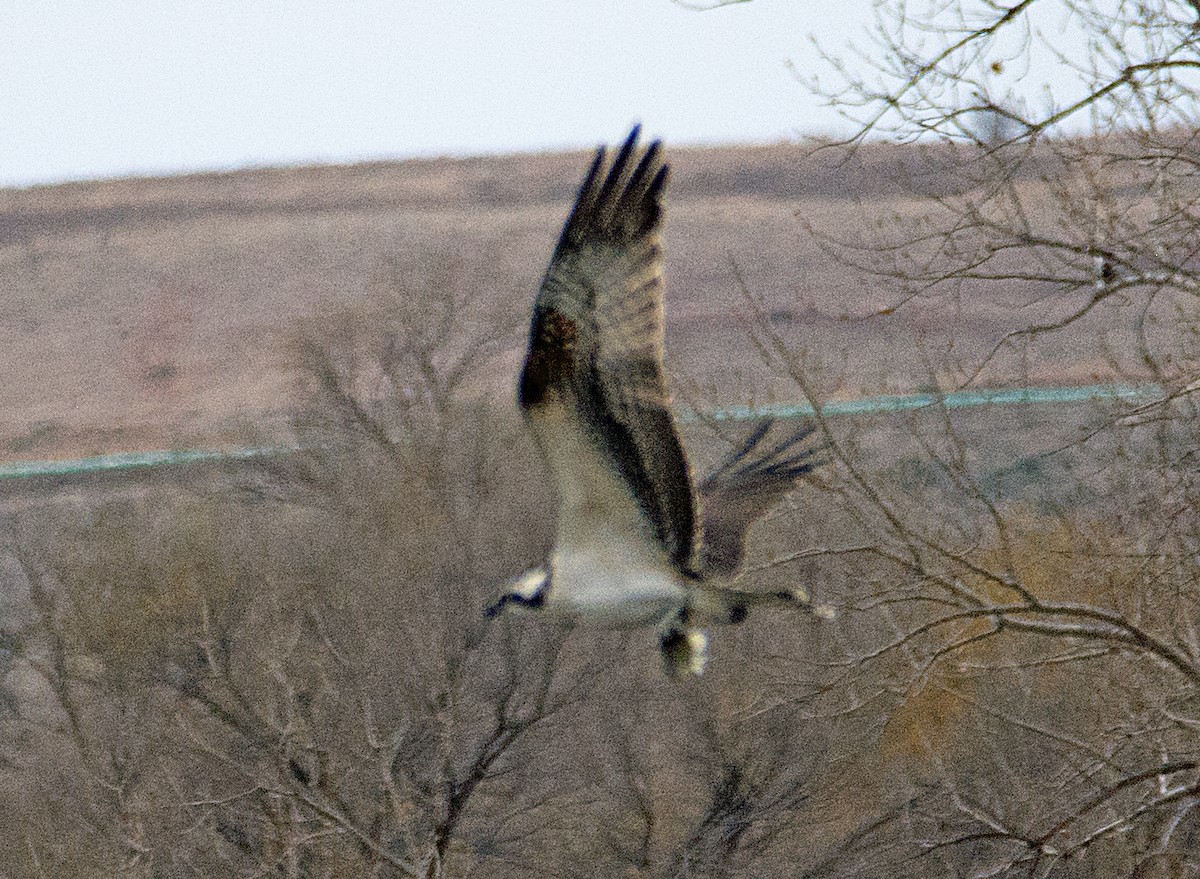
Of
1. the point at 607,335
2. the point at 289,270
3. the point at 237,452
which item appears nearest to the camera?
the point at 607,335

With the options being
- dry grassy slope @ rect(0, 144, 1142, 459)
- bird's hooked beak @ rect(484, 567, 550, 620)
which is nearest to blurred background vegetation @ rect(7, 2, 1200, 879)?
dry grassy slope @ rect(0, 144, 1142, 459)

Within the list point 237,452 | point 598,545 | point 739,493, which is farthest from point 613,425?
point 237,452

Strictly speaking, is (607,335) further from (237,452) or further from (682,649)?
(237,452)

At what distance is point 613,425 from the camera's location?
19.4ft

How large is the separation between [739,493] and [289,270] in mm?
39556

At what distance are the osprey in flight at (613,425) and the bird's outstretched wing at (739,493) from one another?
66cm

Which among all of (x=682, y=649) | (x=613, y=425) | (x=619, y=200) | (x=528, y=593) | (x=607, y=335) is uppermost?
(x=619, y=200)

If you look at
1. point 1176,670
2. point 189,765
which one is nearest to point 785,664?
point 189,765

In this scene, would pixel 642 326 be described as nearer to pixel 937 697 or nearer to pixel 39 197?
pixel 937 697

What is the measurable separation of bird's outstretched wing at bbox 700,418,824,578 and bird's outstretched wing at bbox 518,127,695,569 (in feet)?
4.20

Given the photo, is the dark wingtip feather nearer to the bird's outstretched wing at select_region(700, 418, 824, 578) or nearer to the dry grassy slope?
the bird's outstretched wing at select_region(700, 418, 824, 578)

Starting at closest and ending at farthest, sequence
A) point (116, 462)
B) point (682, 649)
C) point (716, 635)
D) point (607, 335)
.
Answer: point (607, 335) → point (682, 649) → point (716, 635) → point (116, 462)

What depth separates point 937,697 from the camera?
23844 millimetres

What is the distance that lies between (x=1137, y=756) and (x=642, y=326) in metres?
8.17
